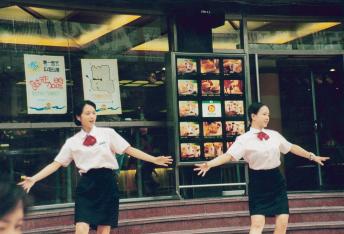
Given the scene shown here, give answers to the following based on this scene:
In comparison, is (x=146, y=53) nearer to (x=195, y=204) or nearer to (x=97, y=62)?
(x=97, y=62)

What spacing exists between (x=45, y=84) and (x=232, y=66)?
315 centimetres

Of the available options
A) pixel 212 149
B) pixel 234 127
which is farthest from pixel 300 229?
pixel 234 127

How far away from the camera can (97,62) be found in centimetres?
925

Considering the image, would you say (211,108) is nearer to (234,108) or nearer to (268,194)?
(234,108)

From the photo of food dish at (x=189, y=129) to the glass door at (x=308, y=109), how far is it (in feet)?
6.95

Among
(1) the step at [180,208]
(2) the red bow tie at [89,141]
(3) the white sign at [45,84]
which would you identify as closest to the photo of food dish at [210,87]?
(1) the step at [180,208]

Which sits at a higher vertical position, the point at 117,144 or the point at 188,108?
the point at 188,108

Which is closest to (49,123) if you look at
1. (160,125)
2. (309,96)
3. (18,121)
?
(18,121)

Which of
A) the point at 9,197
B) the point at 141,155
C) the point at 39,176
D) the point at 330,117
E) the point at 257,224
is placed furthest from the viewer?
the point at 330,117

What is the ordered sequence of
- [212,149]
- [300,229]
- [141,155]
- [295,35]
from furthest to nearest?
[295,35] < [212,149] < [300,229] < [141,155]

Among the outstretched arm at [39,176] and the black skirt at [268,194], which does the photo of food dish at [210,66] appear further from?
the outstretched arm at [39,176]

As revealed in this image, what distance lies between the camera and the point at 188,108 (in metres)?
9.37

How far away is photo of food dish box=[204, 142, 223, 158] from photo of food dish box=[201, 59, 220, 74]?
1.22 meters

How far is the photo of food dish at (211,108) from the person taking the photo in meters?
9.48
